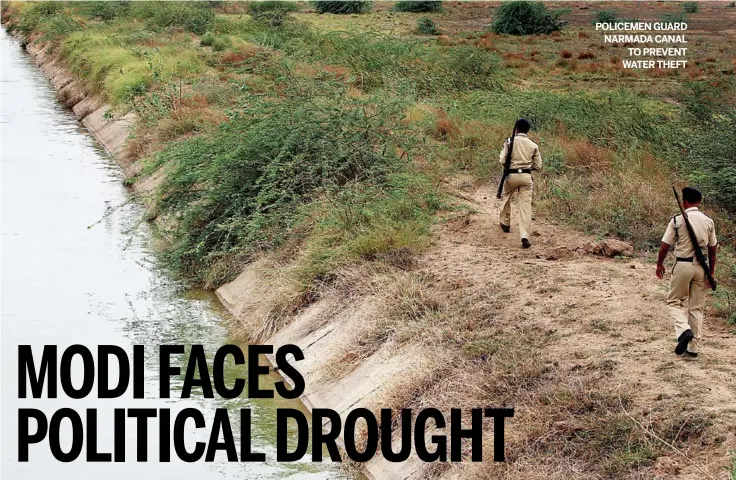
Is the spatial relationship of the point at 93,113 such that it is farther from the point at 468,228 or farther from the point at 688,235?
the point at 688,235

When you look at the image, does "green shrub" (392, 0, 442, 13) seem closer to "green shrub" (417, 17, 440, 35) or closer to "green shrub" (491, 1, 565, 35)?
"green shrub" (417, 17, 440, 35)

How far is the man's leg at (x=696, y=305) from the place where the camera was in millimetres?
9367

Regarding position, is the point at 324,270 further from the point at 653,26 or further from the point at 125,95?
the point at 653,26

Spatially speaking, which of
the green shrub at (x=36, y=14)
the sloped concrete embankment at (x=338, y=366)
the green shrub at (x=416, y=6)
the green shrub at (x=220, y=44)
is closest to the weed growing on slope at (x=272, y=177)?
the sloped concrete embankment at (x=338, y=366)

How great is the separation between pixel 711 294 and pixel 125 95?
19239 mm

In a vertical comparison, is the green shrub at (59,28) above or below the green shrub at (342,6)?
above

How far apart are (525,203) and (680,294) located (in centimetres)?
412

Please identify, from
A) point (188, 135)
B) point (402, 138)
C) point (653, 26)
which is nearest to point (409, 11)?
point (653, 26)

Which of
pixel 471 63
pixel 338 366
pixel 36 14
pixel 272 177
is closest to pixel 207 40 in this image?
pixel 471 63

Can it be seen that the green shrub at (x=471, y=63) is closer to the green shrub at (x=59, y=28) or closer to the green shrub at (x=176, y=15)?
the green shrub at (x=176, y=15)

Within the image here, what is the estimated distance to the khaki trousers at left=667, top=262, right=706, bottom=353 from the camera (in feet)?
30.7

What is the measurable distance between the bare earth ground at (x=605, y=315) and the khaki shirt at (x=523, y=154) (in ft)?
3.29

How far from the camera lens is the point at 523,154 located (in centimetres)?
1330
